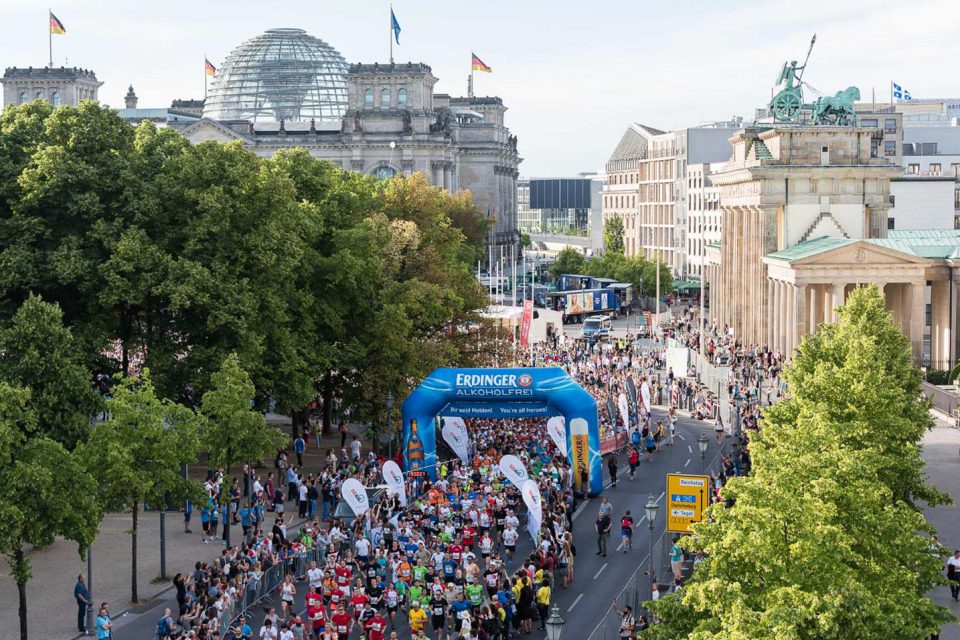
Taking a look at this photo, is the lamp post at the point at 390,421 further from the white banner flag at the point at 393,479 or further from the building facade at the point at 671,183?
the building facade at the point at 671,183

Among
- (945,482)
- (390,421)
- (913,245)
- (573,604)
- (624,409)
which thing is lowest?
(573,604)

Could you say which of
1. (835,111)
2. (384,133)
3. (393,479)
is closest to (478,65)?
(384,133)

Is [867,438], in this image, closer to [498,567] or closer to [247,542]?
[498,567]

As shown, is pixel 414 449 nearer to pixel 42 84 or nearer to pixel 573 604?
pixel 573 604

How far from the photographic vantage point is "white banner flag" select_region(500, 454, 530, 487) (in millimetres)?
44344

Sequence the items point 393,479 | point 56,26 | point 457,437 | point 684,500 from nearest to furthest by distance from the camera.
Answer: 1. point 684,500
2. point 393,479
3. point 457,437
4. point 56,26

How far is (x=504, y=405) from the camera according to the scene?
186ft

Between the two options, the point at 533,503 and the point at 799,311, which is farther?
the point at 799,311

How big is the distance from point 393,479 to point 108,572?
8922 millimetres

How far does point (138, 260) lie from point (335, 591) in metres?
20.5

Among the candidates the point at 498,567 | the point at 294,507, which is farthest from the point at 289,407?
the point at 498,567

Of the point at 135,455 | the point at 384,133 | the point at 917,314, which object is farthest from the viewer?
the point at 384,133

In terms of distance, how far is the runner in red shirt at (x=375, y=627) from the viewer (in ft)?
113

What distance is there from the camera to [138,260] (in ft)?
176
